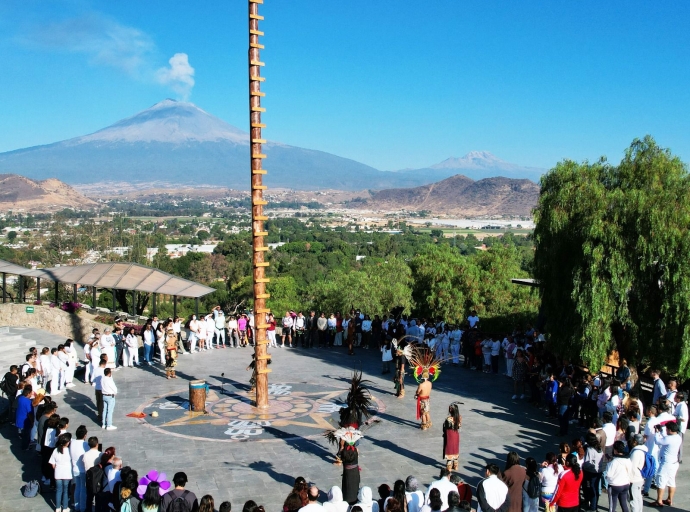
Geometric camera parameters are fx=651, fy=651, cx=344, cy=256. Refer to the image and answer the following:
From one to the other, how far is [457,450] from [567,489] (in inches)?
108

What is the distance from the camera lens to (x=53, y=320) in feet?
83.5

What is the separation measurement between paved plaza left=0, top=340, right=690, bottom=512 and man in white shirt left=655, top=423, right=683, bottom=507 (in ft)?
1.05

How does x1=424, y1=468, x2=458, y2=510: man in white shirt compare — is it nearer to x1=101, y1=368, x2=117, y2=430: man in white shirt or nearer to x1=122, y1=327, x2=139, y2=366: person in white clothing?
x1=101, y1=368, x2=117, y2=430: man in white shirt

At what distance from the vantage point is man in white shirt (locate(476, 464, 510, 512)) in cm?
894

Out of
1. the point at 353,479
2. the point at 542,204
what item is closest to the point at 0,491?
the point at 353,479

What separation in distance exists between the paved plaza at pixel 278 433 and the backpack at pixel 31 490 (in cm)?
16

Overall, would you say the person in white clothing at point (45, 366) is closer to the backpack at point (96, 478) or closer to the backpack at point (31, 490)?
the backpack at point (31, 490)

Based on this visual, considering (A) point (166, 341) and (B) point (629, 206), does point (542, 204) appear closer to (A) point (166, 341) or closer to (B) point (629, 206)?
(B) point (629, 206)

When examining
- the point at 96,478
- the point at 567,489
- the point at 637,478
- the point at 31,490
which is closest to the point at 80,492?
the point at 96,478

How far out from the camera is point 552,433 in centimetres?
1466

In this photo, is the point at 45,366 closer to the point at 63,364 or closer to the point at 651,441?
the point at 63,364

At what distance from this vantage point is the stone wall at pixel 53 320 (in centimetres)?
2491

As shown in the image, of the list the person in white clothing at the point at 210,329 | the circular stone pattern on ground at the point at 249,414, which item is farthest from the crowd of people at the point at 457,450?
the person in white clothing at the point at 210,329

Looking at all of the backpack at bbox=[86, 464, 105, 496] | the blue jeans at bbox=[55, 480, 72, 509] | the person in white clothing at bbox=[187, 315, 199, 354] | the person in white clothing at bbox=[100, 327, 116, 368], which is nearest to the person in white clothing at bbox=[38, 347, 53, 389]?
the person in white clothing at bbox=[100, 327, 116, 368]
